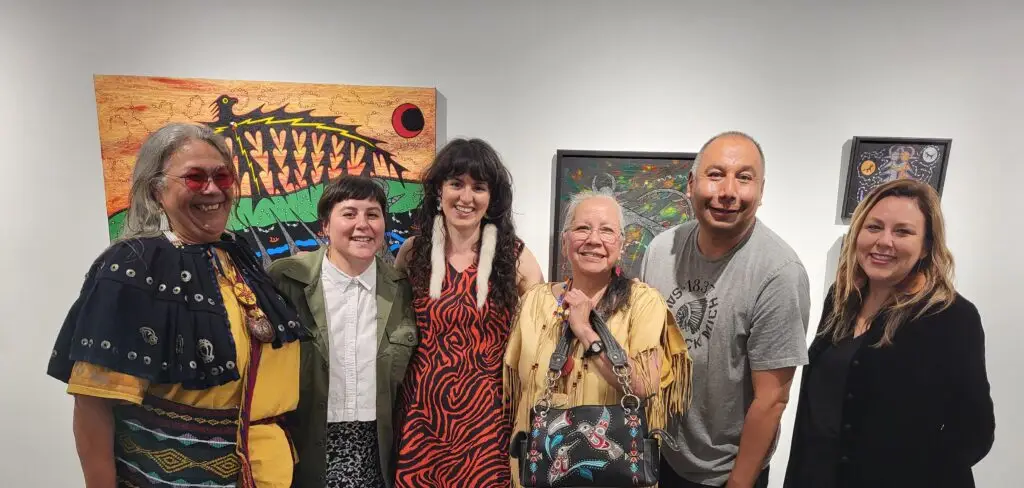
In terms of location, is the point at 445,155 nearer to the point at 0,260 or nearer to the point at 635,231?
the point at 635,231

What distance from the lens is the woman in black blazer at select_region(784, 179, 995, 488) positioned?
1.52 m

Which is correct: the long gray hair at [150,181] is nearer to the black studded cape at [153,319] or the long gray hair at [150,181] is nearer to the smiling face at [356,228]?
the black studded cape at [153,319]

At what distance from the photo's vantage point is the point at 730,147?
160 centimetres

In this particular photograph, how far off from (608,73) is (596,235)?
1.09 metres

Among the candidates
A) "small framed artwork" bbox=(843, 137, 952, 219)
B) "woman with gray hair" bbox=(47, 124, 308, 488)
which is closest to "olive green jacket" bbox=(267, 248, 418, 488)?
"woman with gray hair" bbox=(47, 124, 308, 488)

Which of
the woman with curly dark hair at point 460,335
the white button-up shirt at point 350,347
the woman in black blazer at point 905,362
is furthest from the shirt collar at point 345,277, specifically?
the woman in black blazer at point 905,362

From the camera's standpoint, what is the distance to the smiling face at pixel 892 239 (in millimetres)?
1520

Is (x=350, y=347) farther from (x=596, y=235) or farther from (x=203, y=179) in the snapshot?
(x=596, y=235)

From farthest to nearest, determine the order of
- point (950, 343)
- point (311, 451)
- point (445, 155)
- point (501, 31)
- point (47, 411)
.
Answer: point (47, 411) < point (501, 31) < point (445, 155) < point (311, 451) < point (950, 343)

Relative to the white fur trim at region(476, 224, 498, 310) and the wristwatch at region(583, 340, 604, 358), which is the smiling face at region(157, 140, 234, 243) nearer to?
the white fur trim at region(476, 224, 498, 310)

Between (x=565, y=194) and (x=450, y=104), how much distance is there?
71 centimetres

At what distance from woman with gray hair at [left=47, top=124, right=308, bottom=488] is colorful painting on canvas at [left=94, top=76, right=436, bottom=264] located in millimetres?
906

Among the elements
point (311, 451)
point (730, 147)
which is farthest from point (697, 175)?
point (311, 451)

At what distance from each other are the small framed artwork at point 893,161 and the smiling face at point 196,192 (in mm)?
2627
